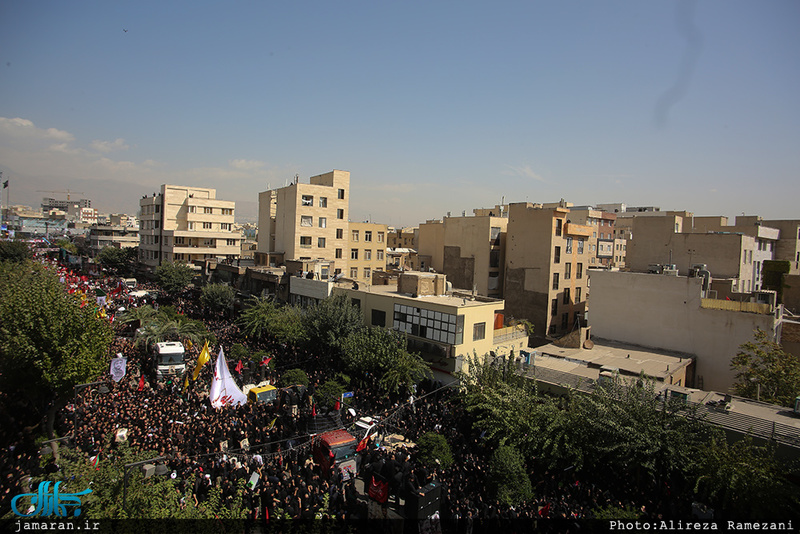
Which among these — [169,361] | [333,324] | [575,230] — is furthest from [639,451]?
[575,230]

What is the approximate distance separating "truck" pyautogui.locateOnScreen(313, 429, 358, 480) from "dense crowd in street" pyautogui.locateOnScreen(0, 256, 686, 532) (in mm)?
295

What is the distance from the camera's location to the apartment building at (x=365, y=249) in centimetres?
4303

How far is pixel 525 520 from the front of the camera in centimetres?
1141

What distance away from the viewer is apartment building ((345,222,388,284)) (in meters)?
43.0

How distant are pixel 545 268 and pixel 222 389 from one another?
84.4 feet

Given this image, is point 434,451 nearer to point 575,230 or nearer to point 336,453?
point 336,453

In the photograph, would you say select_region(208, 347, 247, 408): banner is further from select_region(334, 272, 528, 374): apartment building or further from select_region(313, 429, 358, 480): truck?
select_region(334, 272, 528, 374): apartment building

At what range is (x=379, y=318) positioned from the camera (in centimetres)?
2436

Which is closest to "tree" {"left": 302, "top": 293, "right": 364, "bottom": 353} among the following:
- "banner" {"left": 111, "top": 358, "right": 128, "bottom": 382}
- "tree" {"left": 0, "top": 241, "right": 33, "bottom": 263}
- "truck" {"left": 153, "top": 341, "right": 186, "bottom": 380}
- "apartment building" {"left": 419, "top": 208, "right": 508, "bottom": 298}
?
"truck" {"left": 153, "top": 341, "right": 186, "bottom": 380}

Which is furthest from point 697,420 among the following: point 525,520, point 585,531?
point 525,520

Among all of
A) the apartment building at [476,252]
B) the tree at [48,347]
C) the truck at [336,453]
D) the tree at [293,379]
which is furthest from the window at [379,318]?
the apartment building at [476,252]

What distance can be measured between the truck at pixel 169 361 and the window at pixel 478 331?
1376 cm

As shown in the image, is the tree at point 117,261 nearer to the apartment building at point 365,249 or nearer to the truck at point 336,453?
the apartment building at point 365,249

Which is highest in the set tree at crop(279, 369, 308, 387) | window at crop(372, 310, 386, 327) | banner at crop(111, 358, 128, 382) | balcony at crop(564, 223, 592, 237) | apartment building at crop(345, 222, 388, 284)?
balcony at crop(564, 223, 592, 237)
